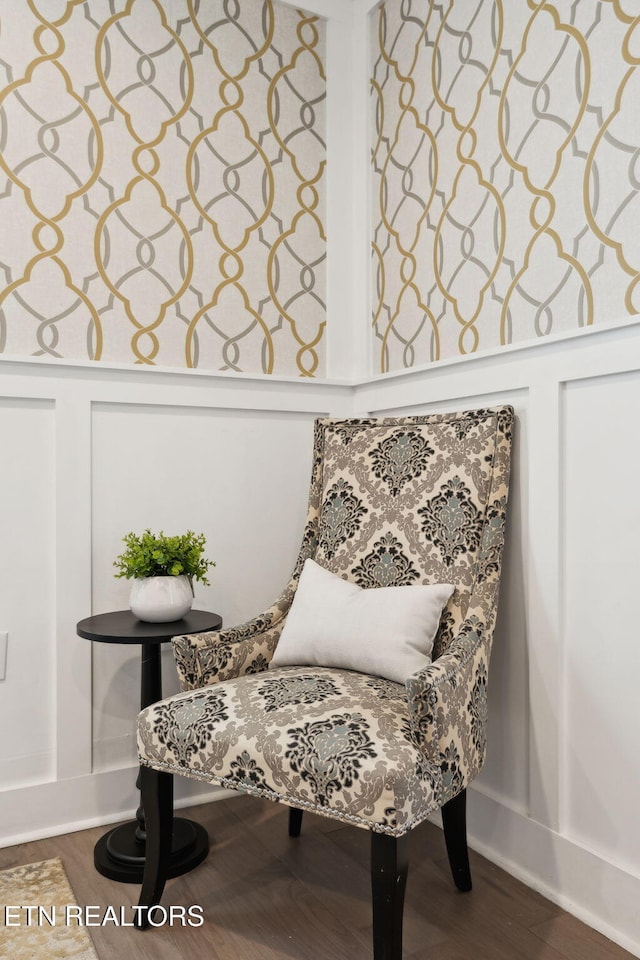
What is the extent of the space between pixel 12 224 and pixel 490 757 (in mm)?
1899

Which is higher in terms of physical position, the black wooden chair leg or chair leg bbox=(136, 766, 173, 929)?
chair leg bbox=(136, 766, 173, 929)

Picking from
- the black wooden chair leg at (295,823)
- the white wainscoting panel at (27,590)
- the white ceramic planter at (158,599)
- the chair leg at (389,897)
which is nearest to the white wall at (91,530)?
the white wainscoting panel at (27,590)

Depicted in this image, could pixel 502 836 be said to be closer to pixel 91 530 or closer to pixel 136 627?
pixel 136 627

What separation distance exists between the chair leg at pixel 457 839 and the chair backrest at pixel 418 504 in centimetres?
35

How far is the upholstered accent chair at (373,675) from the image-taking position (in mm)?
1266

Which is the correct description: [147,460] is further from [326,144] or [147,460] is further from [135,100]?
[326,144]

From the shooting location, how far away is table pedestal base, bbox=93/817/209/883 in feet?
5.71

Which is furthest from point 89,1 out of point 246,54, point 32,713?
point 32,713

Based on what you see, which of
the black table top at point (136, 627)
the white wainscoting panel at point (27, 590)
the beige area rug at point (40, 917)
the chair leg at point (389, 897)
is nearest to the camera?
the chair leg at point (389, 897)

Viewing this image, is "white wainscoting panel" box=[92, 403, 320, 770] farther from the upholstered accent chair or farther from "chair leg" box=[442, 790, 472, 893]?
"chair leg" box=[442, 790, 472, 893]

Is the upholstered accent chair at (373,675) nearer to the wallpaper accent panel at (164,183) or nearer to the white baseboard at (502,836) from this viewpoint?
the white baseboard at (502,836)

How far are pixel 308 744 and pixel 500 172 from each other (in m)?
1.45

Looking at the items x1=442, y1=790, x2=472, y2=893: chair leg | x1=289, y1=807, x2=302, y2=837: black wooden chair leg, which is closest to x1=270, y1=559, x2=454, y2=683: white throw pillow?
x1=442, y1=790, x2=472, y2=893: chair leg

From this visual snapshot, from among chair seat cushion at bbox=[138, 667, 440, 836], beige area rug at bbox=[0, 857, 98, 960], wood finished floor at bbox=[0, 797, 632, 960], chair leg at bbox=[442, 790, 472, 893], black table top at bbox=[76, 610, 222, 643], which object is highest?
black table top at bbox=[76, 610, 222, 643]
